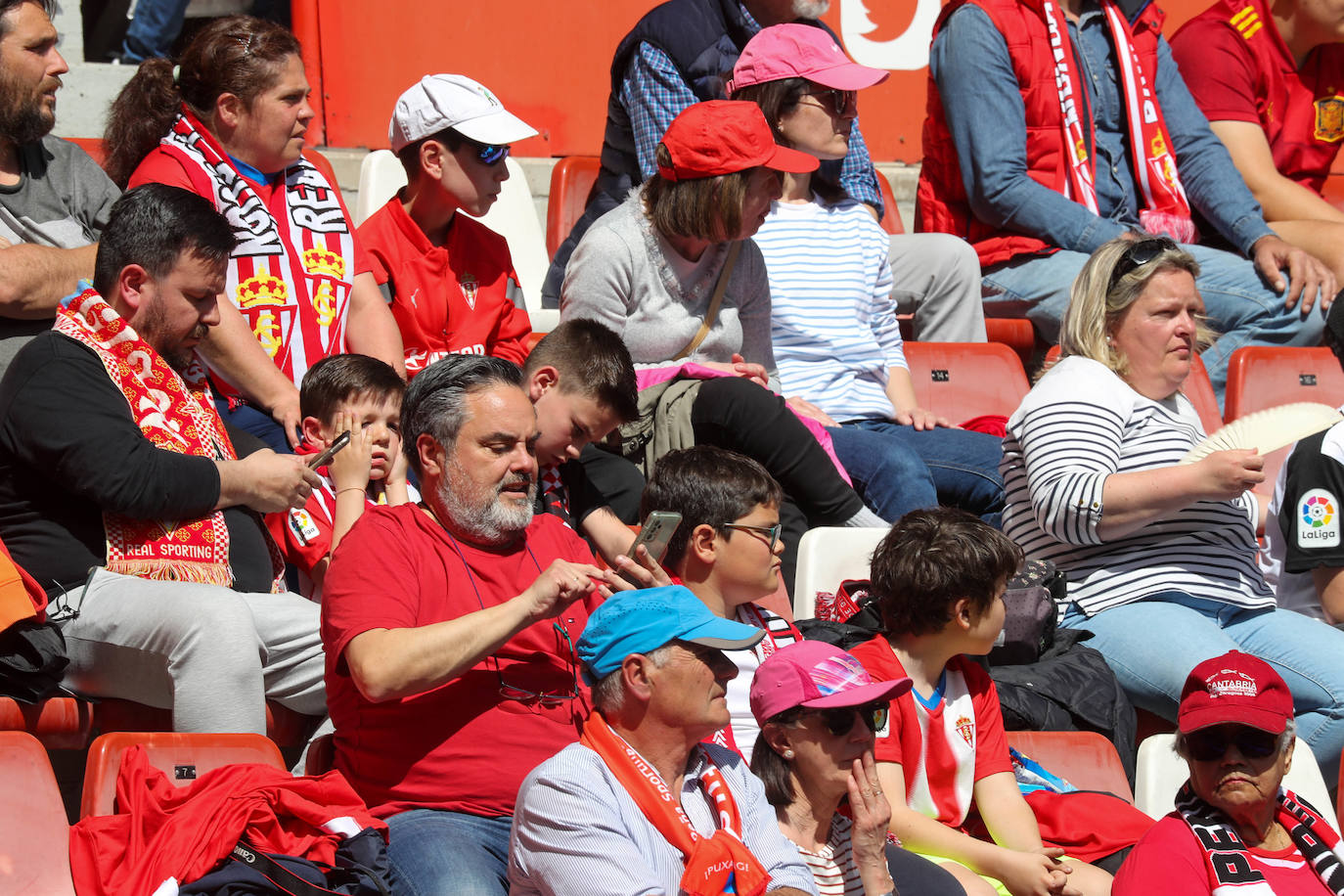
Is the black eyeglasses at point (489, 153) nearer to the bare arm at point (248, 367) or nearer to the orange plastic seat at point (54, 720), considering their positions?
the bare arm at point (248, 367)

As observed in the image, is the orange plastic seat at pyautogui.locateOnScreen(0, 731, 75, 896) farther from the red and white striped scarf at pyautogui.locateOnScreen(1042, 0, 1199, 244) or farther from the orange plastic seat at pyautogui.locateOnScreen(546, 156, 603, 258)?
the red and white striped scarf at pyautogui.locateOnScreen(1042, 0, 1199, 244)

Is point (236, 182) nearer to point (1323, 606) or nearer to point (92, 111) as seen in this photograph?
point (92, 111)

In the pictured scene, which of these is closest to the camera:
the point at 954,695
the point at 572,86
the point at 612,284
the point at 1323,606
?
the point at 954,695

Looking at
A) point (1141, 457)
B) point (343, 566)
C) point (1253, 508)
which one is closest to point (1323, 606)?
point (1253, 508)

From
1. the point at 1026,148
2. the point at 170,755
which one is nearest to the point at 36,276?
the point at 170,755

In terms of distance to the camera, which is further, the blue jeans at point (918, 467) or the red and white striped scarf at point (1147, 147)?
the red and white striped scarf at point (1147, 147)

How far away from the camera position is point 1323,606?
3.89 m

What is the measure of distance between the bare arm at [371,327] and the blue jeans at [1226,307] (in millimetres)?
2397

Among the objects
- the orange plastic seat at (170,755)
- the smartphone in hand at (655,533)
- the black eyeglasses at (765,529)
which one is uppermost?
the smartphone in hand at (655,533)

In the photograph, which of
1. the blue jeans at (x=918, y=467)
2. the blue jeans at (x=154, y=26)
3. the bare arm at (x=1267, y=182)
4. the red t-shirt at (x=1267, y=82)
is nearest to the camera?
the blue jeans at (x=918, y=467)

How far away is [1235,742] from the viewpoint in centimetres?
289

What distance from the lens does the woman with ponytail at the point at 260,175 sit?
157 inches

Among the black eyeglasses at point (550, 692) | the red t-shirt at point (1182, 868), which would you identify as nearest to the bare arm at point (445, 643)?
the black eyeglasses at point (550, 692)

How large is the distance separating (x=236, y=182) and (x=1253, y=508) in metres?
2.68
